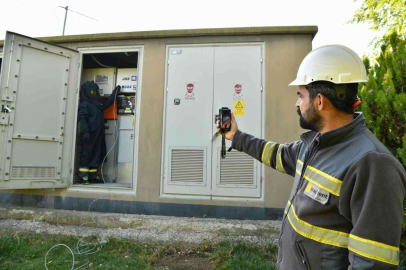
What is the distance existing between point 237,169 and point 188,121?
48.8 inches

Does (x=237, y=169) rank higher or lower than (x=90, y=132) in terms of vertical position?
lower

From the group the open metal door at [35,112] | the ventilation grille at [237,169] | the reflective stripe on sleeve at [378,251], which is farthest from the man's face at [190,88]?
the reflective stripe on sleeve at [378,251]

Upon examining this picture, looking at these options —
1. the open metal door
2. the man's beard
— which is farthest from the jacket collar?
the open metal door

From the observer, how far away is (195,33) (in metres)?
4.61

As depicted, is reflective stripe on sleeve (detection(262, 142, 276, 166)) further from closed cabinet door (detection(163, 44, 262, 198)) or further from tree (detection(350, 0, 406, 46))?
tree (detection(350, 0, 406, 46))

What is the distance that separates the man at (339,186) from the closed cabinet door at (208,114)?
2.95m

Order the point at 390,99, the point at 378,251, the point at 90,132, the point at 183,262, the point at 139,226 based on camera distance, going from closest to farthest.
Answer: the point at 378,251
the point at 390,99
the point at 183,262
the point at 139,226
the point at 90,132

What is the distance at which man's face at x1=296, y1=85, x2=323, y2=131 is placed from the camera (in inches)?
52.2

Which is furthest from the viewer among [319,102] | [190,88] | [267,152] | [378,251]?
[190,88]

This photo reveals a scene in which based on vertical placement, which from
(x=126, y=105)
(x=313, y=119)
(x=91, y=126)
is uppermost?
(x=126, y=105)

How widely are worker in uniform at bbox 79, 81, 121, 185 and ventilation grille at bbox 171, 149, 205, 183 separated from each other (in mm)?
2075

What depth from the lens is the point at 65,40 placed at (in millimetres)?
5109

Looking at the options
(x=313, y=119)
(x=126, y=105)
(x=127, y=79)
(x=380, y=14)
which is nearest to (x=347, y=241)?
(x=313, y=119)

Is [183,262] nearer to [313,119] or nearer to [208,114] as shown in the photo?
[208,114]
